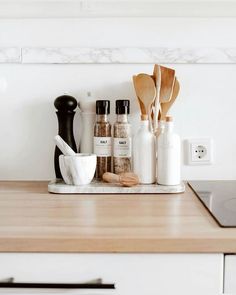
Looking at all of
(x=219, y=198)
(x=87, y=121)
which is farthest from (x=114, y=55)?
(x=219, y=198)

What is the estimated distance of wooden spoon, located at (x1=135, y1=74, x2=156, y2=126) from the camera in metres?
1.26

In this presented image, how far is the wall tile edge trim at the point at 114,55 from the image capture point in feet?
4.40

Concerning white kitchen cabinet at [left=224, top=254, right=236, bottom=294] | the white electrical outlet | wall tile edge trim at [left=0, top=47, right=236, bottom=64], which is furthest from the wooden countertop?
wall tile edge trim at [left=0, top=47, right=236, bottom=64]

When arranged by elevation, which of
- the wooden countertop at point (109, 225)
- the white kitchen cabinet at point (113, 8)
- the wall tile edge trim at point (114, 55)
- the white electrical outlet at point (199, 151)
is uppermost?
the white kitchen cabinet at point (113, 8)

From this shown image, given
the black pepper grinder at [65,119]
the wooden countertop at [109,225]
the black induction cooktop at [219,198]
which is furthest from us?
the black pepper grinder at [65,119]

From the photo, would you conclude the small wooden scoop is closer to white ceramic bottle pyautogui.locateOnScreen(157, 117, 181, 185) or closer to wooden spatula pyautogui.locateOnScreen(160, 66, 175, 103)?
white ceramic bottle pyautogui.locateOnScreen(157, 117, 181, 185)

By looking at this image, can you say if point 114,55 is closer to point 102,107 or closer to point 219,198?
point 102,107

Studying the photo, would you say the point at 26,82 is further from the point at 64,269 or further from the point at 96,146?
the point at 64,269

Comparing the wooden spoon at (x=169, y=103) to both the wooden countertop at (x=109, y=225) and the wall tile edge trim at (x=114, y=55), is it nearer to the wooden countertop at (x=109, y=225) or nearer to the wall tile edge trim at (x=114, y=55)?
the wall tile edge trim at (x=114, y=55)

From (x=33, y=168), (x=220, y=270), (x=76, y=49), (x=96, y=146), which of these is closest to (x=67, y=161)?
(x=96, y=146)

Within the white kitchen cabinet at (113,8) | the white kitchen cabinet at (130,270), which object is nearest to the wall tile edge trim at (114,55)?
the white kitchen cabinet at (113,8)

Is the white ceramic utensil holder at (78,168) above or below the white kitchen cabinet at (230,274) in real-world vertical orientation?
above

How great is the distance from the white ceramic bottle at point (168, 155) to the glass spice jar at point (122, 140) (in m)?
0.11

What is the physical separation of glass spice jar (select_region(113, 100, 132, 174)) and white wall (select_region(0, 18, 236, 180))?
0.30ft
